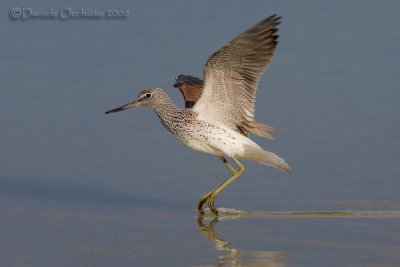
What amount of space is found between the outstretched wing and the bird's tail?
332mm

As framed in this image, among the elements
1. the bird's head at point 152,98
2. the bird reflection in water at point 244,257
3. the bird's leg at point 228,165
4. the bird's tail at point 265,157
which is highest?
the bird's head at point 152,98

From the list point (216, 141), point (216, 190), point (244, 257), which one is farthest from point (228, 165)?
point (244, 257)

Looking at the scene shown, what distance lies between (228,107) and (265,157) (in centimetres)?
62

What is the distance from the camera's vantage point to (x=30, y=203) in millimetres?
9086

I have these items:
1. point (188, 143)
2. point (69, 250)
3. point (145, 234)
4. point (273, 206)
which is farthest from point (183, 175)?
point (69, 250)

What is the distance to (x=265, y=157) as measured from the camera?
939 centimetres

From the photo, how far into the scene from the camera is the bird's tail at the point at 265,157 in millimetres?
9297

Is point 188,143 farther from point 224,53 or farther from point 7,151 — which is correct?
point 7,151

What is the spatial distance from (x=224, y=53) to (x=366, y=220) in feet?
6.06

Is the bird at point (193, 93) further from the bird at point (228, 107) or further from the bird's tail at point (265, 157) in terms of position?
the bird's tail at point (265, 157)

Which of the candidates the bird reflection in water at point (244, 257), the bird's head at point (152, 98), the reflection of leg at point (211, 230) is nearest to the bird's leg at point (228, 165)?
the bird's head at point (152, 98)

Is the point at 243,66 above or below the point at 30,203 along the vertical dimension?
above

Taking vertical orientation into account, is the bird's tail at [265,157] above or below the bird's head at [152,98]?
below

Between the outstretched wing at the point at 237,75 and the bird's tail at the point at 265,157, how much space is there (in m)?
0.33
